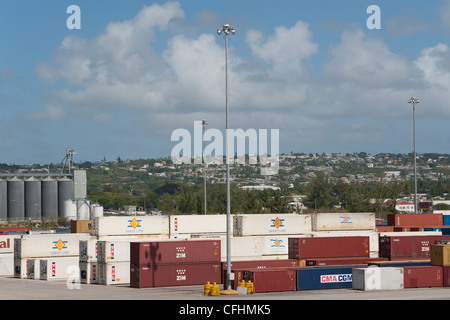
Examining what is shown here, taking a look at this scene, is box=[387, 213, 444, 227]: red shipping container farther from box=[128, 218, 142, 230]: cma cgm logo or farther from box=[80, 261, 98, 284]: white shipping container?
box=[80, 261, 98, 284]: white shipping container

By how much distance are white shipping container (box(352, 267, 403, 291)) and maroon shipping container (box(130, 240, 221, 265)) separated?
9.75 meters

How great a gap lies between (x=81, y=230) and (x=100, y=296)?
110 feet

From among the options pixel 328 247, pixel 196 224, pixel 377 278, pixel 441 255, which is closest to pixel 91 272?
pixel 196 224

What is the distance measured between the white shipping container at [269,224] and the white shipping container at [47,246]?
12.6 metres

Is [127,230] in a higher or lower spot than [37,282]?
higher

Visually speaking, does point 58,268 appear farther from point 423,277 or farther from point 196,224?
point 423,277

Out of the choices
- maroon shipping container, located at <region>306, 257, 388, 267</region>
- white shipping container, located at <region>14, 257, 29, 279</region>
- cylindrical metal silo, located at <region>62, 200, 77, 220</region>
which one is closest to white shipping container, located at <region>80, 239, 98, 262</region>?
white shipping container, located at <region>14, 257, 29, 279</region>

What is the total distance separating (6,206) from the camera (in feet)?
454

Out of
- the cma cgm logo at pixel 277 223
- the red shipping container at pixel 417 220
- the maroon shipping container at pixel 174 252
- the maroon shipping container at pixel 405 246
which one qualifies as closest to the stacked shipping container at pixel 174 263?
the maroon shipping container at pixel 174 252

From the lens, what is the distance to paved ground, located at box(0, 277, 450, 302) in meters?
36.5

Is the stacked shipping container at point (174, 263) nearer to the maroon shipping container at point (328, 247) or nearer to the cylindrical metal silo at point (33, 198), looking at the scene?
the maroon shipping container at point (328, 247)

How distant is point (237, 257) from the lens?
49.5 metres
